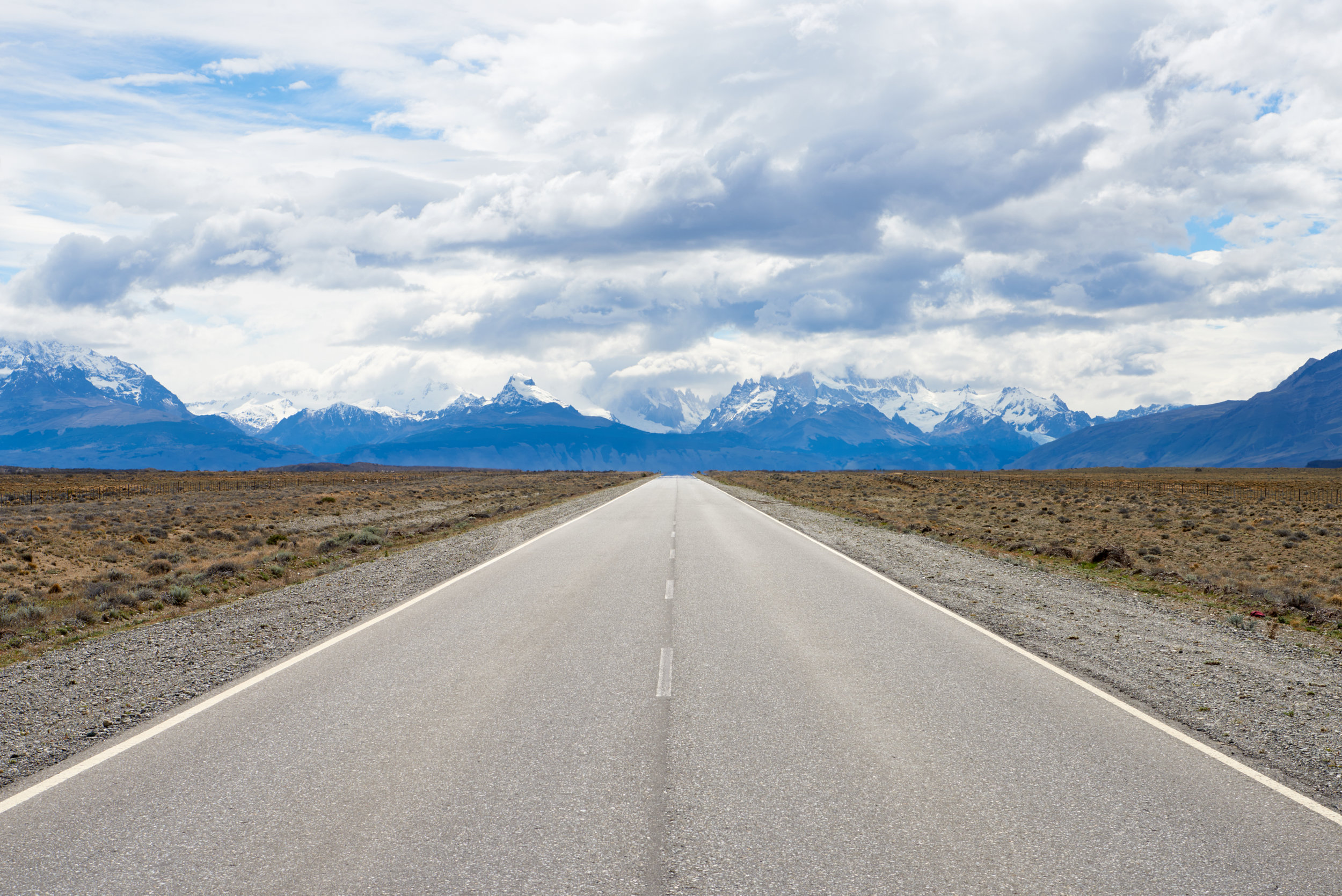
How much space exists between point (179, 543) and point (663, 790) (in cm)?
2902

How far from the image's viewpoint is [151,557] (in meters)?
24.8

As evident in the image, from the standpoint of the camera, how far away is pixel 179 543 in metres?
29.1

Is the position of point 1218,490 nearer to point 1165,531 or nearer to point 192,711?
point 1165,531

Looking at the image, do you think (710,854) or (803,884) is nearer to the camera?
(803,884)

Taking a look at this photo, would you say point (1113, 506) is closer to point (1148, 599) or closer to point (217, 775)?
point (1148, 599)

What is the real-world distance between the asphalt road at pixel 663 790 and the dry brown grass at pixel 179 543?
6896 mm

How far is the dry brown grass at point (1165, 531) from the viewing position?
661 inches

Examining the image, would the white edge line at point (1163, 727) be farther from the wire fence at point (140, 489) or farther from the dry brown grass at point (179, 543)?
the wire fence at point (140, 489)

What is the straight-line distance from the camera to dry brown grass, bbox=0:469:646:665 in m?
15.1

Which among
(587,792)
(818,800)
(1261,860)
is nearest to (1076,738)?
(1261,860)

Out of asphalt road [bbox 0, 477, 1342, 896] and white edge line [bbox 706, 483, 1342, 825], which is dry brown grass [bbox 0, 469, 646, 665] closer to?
asphalt road [bbox 0, 477, 1342, 896]

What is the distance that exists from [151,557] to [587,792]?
79.8 feet

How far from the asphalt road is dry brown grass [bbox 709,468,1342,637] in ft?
30.0

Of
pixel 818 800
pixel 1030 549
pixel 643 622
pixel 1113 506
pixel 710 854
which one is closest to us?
pixel 710 854
